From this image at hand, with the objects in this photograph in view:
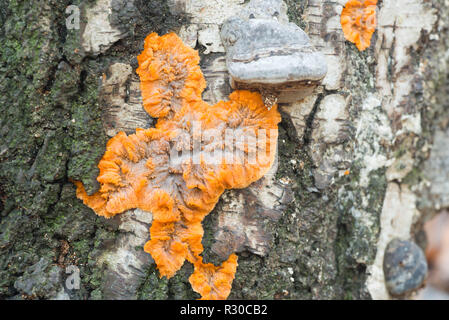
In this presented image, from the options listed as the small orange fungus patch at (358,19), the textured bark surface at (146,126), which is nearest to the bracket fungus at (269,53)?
the textured bark surface at (146,126)

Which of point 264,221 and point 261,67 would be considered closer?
point 261,67

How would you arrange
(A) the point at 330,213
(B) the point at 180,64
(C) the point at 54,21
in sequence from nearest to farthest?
1. (C) the point at 54,21
2. (B) the point at 180,64
3. (A) the point at 330,213

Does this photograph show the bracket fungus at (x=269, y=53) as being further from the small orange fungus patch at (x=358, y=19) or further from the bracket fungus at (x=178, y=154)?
the small orange fungus patch at (x=358, y=19)

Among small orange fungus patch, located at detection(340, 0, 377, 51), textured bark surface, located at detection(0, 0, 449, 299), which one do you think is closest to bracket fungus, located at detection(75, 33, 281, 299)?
textured bark surface, located at detection(0, 0, 449, 299)

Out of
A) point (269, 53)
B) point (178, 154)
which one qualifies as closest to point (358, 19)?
point (269, 53)

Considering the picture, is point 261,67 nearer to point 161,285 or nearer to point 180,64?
point 180,64

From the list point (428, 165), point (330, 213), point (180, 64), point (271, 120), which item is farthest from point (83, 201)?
point (428, 165)

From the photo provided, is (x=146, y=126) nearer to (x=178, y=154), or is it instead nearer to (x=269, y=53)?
(x=178, y=154)

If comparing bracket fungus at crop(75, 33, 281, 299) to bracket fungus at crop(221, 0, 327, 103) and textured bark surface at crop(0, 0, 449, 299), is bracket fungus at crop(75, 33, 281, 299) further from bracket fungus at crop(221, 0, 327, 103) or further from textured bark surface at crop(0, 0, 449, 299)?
bracket fungus at crop(221, 0, 327, 103)
